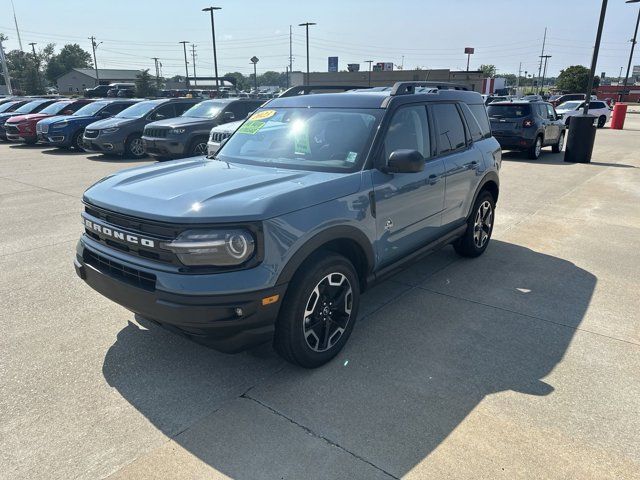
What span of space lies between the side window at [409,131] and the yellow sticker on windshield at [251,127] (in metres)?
1.23

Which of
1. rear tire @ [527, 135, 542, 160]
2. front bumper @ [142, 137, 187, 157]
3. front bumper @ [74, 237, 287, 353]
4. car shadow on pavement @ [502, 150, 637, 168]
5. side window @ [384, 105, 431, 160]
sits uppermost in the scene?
side window @ [384, 105, 431, 160]

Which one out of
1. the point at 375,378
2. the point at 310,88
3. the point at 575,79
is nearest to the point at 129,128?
the point at 310,88

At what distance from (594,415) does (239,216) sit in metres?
2.42

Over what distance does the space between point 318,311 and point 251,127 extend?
2.04 m

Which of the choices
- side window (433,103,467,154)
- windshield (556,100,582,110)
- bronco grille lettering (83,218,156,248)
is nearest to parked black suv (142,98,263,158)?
side window (433,103,467,154)

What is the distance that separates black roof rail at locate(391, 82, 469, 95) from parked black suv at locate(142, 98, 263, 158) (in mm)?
8326

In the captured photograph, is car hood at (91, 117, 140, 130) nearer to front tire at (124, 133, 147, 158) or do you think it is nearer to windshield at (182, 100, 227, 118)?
front tire at (124, 133, 147, 158)

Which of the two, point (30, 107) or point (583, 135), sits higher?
point (30, 107)

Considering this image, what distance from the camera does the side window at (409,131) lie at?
12.5 ft

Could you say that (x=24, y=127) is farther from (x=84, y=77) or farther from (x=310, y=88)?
(x=84, y=77)

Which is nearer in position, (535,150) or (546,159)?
(535,150)

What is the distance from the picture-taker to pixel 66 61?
124000mm

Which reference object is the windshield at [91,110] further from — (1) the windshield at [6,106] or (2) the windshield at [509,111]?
(2) the windshield at [509,111]

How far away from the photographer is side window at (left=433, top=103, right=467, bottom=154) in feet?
14.9
